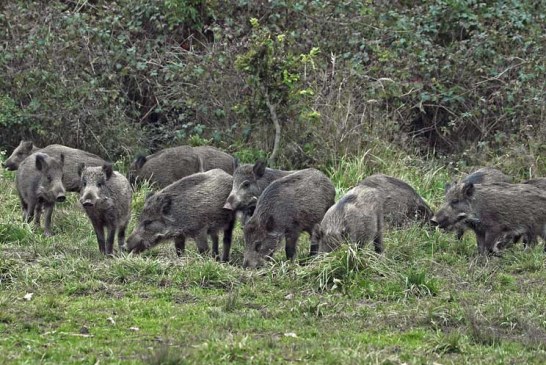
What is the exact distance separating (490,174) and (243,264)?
12.7 feet

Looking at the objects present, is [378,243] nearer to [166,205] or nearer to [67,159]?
[166,205]

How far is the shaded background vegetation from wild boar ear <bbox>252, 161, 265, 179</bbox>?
2.94 metres

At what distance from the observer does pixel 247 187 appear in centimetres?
1156

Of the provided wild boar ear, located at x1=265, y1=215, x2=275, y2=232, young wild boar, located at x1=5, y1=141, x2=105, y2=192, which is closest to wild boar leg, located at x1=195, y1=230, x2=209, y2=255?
wild boar ear, located at x1=265, y1=215, x2=275, y2=232

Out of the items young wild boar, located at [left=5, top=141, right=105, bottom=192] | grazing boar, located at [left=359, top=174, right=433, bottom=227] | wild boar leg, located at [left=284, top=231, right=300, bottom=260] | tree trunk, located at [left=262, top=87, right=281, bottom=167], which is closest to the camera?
wild boar leg, located at [left=284, top=231, right=300, bottom=260]

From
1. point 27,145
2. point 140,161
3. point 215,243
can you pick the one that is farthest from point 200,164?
point 215,243

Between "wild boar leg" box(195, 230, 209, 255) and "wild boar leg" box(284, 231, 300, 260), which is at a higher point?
"wild boar leg" box(284, 231, 300, 260)

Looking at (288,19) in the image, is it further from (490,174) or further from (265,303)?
(265,303)

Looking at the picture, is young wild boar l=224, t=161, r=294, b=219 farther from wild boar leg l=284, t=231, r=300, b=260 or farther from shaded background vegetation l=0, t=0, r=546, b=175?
shaded background vegetation l=0, t=0, r=546, b=175

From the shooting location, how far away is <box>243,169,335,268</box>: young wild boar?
10.7 m

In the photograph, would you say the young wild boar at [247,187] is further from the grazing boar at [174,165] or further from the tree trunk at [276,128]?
the tree trunk at [276,128]

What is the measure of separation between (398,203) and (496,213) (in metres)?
1.14

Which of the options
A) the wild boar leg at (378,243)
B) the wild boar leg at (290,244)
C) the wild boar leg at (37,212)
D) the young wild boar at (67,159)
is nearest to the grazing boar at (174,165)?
the young wild boar at (67,159)

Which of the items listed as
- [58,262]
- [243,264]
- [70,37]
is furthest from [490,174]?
[70,37]
